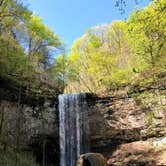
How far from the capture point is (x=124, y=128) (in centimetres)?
1491

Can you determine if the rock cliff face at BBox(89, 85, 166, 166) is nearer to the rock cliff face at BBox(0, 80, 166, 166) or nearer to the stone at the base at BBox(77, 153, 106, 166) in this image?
the rock cliff face at BBox(0, 80, 166, 166)

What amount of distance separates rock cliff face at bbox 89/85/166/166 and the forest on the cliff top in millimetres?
1069

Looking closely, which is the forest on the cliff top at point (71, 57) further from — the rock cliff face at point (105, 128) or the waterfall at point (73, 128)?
the waterfall at point (73, 128)

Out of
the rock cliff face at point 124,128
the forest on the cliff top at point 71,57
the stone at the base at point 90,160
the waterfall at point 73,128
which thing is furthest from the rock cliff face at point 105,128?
the stone at the base at point 90,160

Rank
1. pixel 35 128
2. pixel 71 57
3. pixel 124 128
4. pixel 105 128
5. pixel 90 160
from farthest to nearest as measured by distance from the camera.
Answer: pixel 71 57
pixel 105 128
pixel 35 128
pixel 124 128
pixel 90 160

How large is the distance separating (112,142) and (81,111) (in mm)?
2216

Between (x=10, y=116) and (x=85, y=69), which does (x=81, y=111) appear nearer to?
(x=10, y=116)

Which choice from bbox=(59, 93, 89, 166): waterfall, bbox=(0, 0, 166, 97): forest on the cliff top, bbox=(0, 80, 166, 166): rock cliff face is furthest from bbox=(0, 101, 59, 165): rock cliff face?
bbox=(0, 0, 166, 97): forest on the cliff top

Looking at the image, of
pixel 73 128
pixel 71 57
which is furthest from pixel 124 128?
pixel 71 57

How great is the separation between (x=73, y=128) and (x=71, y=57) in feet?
37.3

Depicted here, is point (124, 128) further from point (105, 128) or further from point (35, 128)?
point (35, 128)

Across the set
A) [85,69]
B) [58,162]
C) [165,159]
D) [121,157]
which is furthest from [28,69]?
[85,69]

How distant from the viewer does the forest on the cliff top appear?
14325 mm

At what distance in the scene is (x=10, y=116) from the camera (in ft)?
47.3
